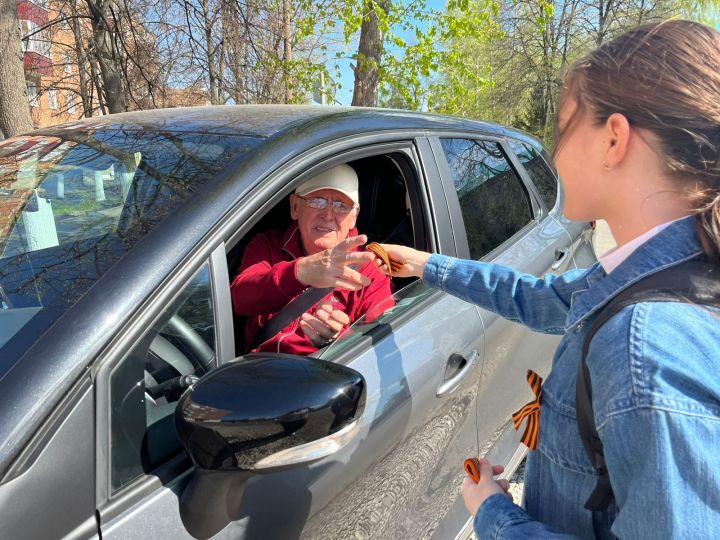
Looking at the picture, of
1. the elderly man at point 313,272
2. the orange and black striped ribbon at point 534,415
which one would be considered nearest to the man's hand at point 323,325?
the elderly man at point 313,272

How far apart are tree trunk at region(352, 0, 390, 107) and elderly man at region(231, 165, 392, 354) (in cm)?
768

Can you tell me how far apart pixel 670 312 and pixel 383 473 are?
3.09 feet

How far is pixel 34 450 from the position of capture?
0.97m

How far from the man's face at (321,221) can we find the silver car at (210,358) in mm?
246

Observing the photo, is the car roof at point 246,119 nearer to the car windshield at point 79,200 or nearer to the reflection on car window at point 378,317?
the car windshield at point 79,200

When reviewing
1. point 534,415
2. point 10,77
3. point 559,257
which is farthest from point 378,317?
point 10,77

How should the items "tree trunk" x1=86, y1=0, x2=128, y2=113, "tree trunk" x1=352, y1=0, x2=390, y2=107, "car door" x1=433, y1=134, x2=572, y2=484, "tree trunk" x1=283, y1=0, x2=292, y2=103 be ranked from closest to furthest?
"car door" x1=433, y1=134, x2=572, y2=484, "tree trunk" x1=86, y1=0, x2=128, y2=113, "tree trunk" x1=352, y1=0, x2=390, y2=107, "tree trunk" x1=283, y1=0, x2=292, y2=103

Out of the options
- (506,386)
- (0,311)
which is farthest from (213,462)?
(506,386)

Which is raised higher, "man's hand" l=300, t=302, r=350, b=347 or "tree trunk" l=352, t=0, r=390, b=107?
"tree trunk" l=352, t=0, r=390, b=107

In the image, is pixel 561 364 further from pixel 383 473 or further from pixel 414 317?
pixel 414 317

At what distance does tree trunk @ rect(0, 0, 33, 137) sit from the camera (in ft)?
16.3

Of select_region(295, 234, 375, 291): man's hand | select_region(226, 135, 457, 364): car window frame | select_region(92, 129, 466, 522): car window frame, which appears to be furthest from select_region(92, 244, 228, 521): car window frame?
select_region(226, 135, 457, 364): car window frame

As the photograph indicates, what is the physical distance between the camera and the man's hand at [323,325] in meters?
1.87

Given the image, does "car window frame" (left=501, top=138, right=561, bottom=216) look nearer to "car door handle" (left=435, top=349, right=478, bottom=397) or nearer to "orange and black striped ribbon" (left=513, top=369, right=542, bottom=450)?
"car door handle" (left=435, top=349, right=478, bottom=397)
